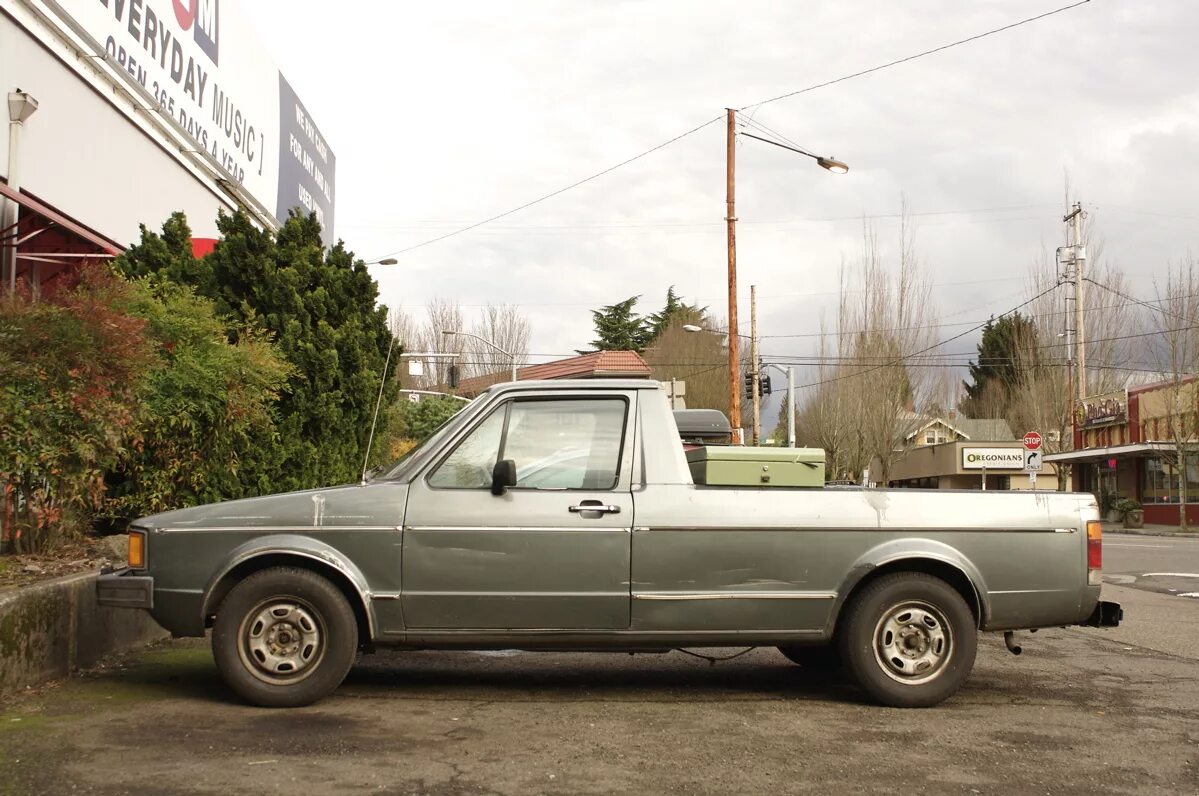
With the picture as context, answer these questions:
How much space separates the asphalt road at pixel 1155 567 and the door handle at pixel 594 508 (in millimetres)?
9930

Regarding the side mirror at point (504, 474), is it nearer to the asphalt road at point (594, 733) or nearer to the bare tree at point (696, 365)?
the asphalt road at point (594, 733)

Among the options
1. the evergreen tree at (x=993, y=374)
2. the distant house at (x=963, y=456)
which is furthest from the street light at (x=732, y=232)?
the evergreen tree at (x=993, y=374)

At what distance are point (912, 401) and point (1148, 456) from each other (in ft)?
39.9

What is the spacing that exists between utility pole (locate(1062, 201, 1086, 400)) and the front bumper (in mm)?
44013

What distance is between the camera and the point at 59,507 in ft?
24.3

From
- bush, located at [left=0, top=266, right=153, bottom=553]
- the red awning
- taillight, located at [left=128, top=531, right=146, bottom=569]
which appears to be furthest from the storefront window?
taillight, located at [left=128, top=531, right=146, bottom=569]

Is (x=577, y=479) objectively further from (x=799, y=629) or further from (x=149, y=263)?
(x=149, y=263)

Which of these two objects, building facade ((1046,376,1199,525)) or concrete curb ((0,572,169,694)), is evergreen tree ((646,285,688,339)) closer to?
building facade ((1046,376,1199,525))

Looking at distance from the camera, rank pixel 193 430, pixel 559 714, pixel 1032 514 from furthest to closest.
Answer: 1. pixel 193 430
2. pixel 1032 514
3. pixel 559 714

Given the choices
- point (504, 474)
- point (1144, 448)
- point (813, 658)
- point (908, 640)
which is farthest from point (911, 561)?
point (1144, 448)

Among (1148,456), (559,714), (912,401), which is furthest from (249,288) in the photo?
(912,401)

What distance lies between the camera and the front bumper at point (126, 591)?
5.63 metres

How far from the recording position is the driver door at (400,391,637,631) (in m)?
5.71

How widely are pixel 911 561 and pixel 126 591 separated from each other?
4175mm
